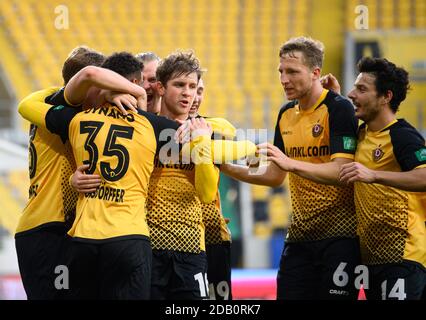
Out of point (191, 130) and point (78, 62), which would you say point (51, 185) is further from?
point (191, 130)

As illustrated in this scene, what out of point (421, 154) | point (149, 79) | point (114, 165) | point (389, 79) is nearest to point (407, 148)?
point (421, 154)

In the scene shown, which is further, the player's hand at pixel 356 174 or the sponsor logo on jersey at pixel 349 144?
the sponsor logo on jersey at pixel 349 144

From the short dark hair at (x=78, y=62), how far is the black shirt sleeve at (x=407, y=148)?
1.89m

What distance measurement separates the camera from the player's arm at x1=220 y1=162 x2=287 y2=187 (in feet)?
18.9

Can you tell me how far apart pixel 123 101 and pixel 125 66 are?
1.01 feet

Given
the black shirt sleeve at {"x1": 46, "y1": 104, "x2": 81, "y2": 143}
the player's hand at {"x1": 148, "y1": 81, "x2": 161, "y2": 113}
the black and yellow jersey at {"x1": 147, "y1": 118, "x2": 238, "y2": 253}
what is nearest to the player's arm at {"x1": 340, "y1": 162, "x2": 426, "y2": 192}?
the black and yellow jersey at {"x1": 147, "y1": 118, "x2": 238, "y2": 253}

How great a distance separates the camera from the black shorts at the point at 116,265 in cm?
441

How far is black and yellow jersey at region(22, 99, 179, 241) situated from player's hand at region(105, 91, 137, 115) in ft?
0.12

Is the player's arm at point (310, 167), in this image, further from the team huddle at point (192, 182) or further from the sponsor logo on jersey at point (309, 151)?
the sponsor logo on jersey at point (309, 151)

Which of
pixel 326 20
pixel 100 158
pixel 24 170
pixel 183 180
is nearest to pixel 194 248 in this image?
pixel 183 180

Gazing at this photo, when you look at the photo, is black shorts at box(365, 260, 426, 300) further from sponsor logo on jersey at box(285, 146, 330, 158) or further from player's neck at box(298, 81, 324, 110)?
player's neck at box(298, 81, 324, 110)

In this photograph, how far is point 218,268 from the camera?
566 cm

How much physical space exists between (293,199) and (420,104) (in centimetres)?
788

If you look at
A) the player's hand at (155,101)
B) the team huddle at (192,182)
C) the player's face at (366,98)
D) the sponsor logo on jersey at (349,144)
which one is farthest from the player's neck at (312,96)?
the player's hand at (155,101)
